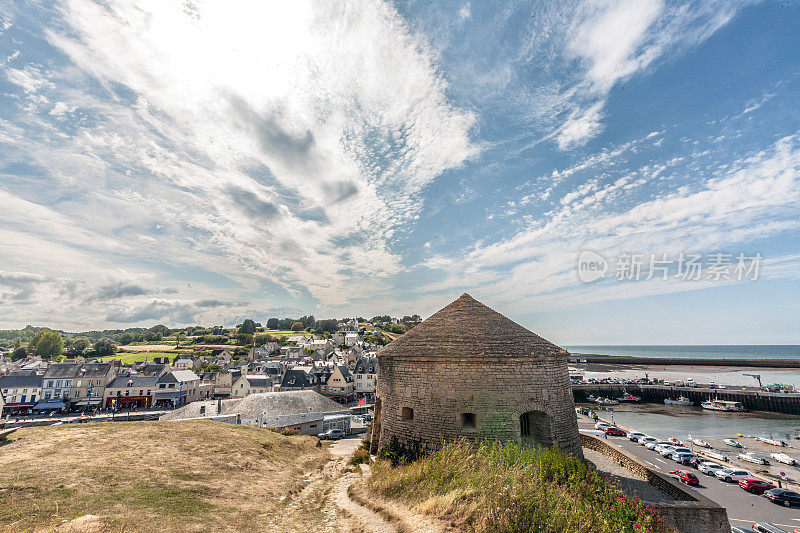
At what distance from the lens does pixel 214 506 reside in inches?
357

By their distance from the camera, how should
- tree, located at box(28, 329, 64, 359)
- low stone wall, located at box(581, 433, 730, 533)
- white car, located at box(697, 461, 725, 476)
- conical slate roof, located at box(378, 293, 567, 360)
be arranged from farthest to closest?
tree, located at box(28, 329, 64, 359), white car, located at box(697, 461, 725, 476), conical slate roof, located at box(378, 293, 567, 360), low stone wall, located at box(581, 433, 730, 533)

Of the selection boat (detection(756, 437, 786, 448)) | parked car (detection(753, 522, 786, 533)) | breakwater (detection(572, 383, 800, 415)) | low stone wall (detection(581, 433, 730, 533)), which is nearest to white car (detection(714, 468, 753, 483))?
parked car (detection(753, 522, 786, 533))

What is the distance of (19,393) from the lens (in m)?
45.0

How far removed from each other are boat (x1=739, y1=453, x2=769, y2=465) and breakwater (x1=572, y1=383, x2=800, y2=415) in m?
17.7

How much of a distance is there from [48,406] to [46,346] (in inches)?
2455

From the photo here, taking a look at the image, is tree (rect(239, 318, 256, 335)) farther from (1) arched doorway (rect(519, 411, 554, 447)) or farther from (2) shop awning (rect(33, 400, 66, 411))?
(1) arched doorway (rect(519, 411, 554, 447))

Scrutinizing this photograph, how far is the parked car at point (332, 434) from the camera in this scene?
30.0 metres

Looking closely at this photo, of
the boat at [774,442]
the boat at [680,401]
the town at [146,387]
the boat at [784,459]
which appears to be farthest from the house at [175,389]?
the boat at [680,401]

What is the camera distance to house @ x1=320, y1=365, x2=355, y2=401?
5478 cm

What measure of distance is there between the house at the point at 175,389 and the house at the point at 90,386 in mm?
8183

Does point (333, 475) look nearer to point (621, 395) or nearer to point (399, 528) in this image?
point (399, 528)

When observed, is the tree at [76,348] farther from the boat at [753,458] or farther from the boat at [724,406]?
the boat at [724,406]

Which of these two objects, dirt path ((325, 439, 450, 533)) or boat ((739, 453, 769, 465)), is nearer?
dirt path ((325, 439, 450, 533))

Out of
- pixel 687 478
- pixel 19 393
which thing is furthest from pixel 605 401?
pixel 19 393
